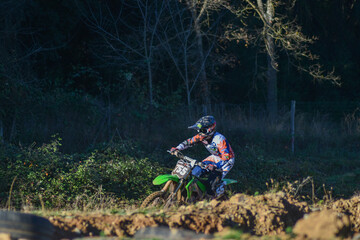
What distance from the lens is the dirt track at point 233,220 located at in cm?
555

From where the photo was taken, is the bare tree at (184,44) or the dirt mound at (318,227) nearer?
the dirt mound at (318,227)

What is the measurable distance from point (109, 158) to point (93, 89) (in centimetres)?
871

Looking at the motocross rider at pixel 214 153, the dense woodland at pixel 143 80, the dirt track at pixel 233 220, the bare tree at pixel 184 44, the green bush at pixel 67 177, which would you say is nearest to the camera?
the dirt track at pixel 233 220

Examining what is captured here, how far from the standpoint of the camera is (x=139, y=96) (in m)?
17.7

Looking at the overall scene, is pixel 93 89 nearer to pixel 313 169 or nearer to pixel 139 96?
pixel 139 96

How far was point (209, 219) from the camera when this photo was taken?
21.9ft

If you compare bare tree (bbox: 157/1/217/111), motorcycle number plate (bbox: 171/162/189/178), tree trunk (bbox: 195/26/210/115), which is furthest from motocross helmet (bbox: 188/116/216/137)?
tree trunk (bbox: 195/26/210/115)

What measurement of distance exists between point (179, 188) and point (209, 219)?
178 centimetres

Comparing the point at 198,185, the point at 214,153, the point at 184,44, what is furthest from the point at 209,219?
the point at 184,44

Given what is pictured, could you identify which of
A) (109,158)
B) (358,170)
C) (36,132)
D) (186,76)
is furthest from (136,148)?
(358,170)

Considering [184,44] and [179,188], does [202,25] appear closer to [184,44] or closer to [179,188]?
[184,44]

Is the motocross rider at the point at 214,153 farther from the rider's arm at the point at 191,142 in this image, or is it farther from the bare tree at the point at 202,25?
the bare tree at the point at 202,25

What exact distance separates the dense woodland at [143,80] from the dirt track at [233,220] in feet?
17.1

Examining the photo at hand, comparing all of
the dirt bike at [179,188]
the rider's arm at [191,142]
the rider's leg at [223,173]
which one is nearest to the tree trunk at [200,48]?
the rider's arm at [191,142]
